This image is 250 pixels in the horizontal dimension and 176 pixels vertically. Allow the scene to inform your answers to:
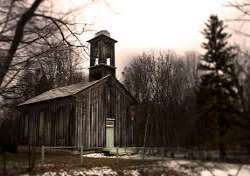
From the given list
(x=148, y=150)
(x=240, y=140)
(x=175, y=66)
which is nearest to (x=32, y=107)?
(x=148, y=150)

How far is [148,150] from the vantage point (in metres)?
23.0

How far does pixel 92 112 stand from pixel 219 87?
18537 millimetres

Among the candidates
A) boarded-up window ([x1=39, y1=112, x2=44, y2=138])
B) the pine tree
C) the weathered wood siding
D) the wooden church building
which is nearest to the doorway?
the wooden church building

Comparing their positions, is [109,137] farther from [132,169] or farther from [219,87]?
[219,87]

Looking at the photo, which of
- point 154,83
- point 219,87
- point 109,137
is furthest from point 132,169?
point 154,83

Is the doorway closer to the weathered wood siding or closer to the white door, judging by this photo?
the white door

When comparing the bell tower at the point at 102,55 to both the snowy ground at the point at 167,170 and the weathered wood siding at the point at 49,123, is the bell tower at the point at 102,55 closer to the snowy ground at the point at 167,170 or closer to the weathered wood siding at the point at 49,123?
the weathered wood siding at the point at 49,123

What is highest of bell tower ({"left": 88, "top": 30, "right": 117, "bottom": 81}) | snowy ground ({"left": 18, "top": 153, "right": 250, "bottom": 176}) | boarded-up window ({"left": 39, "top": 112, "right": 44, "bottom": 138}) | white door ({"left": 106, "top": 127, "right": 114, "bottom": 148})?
bell tower ({"left": 88, "top": 30, "right": 117, "bottom": 81})

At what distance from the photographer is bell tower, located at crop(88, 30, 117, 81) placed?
28172 millimetres

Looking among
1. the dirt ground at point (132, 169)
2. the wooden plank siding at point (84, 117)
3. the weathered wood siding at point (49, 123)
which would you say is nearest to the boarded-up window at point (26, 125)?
the weathered wood siding at point (49, 123)

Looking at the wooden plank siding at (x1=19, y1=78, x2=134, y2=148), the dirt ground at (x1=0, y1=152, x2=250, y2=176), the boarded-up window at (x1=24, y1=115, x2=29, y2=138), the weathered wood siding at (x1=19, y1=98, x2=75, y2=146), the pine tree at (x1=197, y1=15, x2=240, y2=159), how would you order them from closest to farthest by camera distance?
the pine tree at (x1=197, y1=15, x2=240, y2=159)
the dirt ground at (x1=0, y1=152, x2=250, y2=176)
the wooden plank siding at (x1=19, y1=78, x2=134, y2=148)
the weathered wood siding at (x1=19, y1=98, x2=75, y2=146)
the boarded-up window at (x1=24, y1=115, x2=29, y2=138)

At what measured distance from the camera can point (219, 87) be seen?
27.7 feet

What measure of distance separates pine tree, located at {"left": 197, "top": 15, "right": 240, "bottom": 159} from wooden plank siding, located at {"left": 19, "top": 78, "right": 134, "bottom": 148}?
1583 centimetres

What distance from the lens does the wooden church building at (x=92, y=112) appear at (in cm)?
2542
